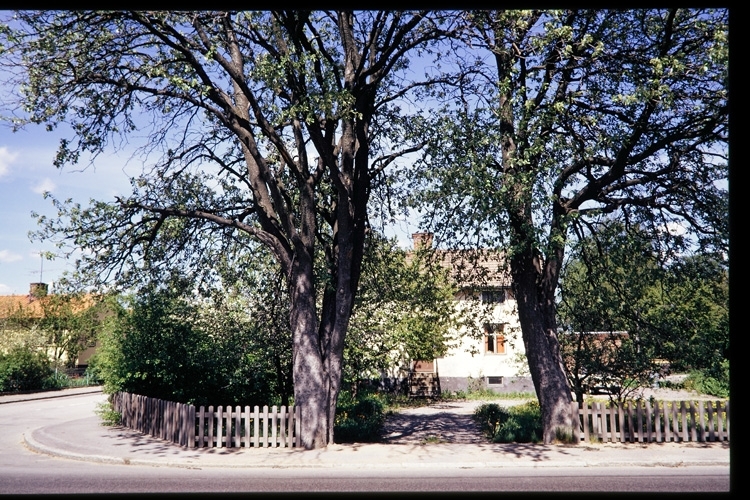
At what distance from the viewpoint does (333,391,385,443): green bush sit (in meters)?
14.6

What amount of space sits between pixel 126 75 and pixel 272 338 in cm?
847

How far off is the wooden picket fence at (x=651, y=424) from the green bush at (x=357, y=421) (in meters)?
5.44

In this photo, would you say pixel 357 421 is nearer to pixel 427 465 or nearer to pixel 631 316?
pixel 427 465

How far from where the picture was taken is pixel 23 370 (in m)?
32.4

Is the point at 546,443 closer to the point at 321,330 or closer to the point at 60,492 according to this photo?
the point at 321,330

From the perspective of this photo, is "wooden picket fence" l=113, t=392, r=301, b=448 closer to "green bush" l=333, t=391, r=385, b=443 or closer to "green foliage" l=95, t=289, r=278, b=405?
"green bush" l=333, t=391, r=385, b=443

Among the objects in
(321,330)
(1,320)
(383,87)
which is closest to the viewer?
(321,330)

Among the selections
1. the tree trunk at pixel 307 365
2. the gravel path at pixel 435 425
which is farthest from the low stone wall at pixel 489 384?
the tree trunk at pixel 307 365

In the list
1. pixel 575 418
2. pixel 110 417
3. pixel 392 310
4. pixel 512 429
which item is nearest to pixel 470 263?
pixel 512 429

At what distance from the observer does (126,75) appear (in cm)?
1308

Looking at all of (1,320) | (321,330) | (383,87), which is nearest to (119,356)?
(321,330)

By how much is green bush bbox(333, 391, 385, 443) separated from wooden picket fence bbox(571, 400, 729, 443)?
5436 millimetres

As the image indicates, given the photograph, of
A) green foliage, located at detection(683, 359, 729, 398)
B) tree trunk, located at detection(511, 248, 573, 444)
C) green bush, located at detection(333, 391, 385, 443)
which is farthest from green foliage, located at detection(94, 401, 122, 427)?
green foliage, located at detection(683, 359, 729, 398)

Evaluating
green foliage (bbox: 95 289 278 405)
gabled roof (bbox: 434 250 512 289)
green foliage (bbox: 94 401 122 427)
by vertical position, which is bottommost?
green foliage (bbox: 94 401 122 427)
